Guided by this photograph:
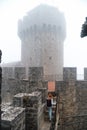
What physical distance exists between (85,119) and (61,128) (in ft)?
4.38

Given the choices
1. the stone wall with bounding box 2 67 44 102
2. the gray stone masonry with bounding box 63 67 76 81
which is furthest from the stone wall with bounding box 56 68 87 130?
the stone wall with bounding box 2 67 44 102

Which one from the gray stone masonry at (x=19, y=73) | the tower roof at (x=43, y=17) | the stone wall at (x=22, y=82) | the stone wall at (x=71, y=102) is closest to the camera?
the stone wall at (x=22, y=82)

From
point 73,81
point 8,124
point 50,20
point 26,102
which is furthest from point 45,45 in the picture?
point 8,124

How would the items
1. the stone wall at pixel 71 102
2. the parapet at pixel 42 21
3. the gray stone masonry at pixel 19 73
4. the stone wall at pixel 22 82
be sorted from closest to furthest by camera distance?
the stone wall at pixel 22 82 < the stone wall at pixel 71 102 < the gray stone masonry at pixel 19 73 < the parapet at pixel 42 21

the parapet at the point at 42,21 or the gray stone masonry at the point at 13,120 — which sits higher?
the parapet at the point at 42,21

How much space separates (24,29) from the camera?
25375 mm

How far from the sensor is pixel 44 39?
2347cm

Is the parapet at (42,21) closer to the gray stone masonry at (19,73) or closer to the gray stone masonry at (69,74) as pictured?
the gray stone masonry at (19,73)

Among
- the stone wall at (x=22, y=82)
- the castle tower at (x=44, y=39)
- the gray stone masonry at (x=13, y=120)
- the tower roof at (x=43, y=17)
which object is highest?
the tower roof at (x=43, y=17)

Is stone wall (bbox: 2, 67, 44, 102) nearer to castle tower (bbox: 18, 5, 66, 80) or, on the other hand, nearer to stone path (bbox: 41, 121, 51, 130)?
stone path (bbox: 41, 121, 51, 130)

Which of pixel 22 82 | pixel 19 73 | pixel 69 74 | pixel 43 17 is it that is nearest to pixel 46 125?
pixel 22 82

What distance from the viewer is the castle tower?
23.4 metres

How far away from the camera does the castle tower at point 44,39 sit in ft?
76.6

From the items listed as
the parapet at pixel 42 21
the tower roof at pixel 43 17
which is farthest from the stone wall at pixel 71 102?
the tower roof at pixel 43 17
